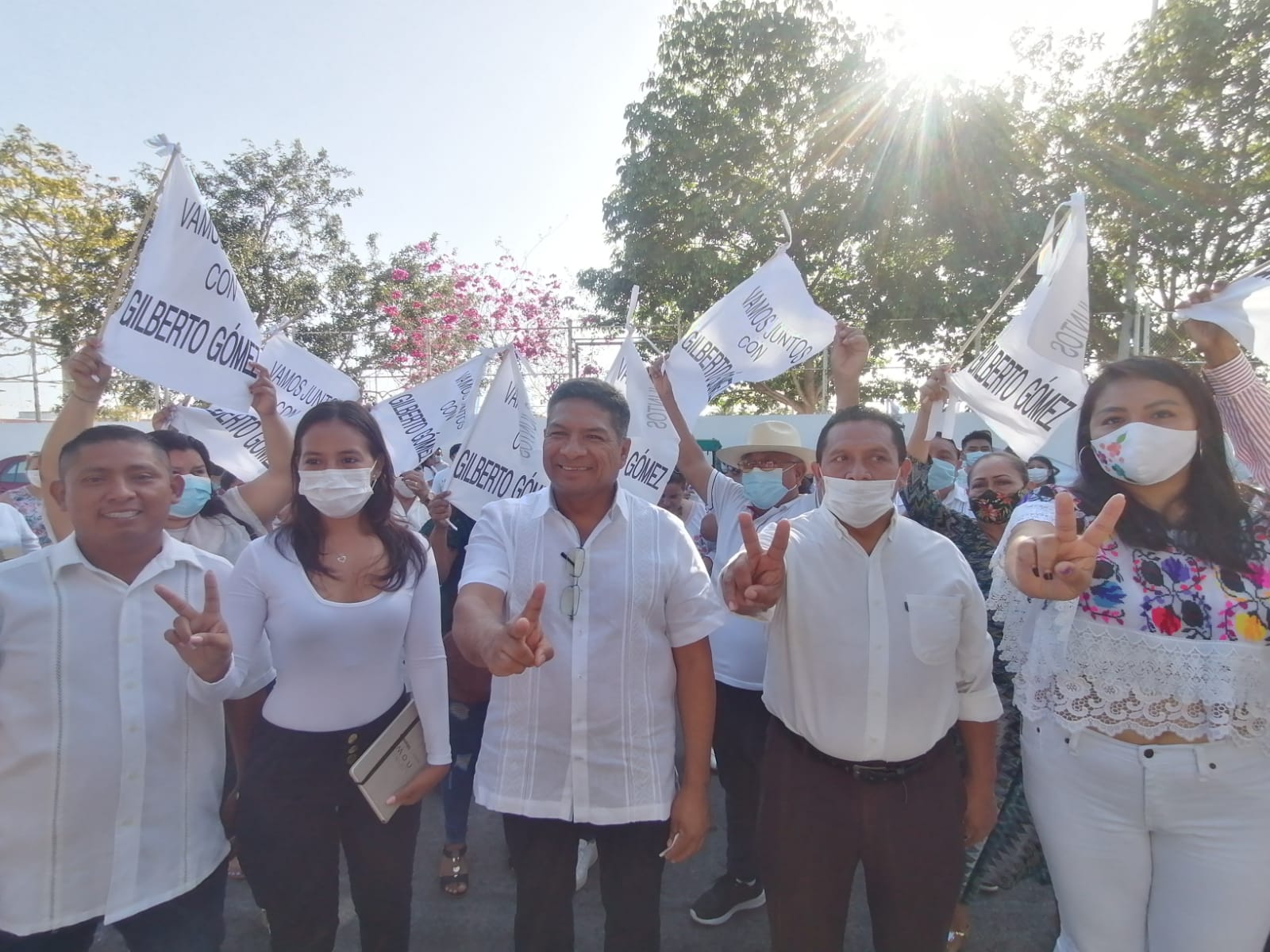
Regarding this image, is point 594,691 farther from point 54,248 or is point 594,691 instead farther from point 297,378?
point 54,248

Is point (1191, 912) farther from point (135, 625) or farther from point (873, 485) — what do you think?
point (135, 625)

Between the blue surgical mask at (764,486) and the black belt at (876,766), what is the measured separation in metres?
1.26

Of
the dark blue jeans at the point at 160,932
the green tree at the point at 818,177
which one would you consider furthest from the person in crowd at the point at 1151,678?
the green tree at the point at 818,177

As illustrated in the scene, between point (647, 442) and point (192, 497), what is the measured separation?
86.8 inches

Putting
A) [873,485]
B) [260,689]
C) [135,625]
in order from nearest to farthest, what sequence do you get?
[135,625], [873,485], [260,689]

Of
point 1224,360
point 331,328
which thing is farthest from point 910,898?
point 331,328

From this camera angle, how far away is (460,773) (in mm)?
3402

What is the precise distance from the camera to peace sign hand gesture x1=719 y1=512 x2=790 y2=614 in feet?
6.02

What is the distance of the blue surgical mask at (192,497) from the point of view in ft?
9.32

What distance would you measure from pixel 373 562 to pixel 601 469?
781 millimetres

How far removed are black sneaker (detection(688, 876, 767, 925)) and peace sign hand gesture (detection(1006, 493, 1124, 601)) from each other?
1.99 meters

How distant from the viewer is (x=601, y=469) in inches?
79.0

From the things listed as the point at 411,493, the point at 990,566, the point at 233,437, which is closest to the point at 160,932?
the point at 990,566

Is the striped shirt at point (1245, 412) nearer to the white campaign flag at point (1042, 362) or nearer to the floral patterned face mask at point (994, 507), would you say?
the floral patterned face mask at point (994, 507)
